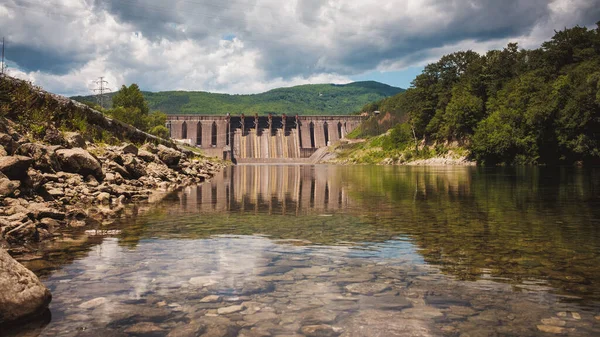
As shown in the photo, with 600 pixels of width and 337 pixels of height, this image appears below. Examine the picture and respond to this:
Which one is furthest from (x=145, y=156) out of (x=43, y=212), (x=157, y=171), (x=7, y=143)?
(x=43, y=212)

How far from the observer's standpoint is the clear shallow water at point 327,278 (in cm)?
523

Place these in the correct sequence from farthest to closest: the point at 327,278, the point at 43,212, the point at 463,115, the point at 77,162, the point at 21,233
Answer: the point at 463,115, the point at 77,162, the point at 43,212, the point at 21,233, the point at 327,278

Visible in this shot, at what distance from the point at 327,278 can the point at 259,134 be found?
153932 millimetres

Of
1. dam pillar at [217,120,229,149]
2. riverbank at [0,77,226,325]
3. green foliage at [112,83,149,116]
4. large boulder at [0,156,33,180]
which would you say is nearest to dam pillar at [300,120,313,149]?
dam pillar at [217,120,229,149]

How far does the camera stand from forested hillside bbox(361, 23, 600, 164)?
6825cm

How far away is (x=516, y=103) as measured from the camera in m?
82.5

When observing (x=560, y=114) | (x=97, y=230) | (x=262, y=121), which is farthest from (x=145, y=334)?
(x=262, y=121)

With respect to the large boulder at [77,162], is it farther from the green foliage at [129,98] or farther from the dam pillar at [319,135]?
the dam pillar at [319,135]

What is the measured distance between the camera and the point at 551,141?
2931 inches

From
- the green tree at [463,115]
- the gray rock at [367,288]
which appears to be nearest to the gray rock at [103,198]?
the gray rock at [367,288]

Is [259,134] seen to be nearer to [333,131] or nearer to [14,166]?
[333,131]

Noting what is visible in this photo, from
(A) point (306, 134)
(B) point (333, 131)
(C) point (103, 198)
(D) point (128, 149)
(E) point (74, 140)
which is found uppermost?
(B) point (333, 131)

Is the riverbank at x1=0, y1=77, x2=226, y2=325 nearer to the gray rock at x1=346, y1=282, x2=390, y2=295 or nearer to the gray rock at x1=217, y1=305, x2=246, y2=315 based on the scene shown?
the gray rock at x1=217, y1=305, x2=246, y2=315

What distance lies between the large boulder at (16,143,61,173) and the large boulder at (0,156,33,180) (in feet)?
7.06
